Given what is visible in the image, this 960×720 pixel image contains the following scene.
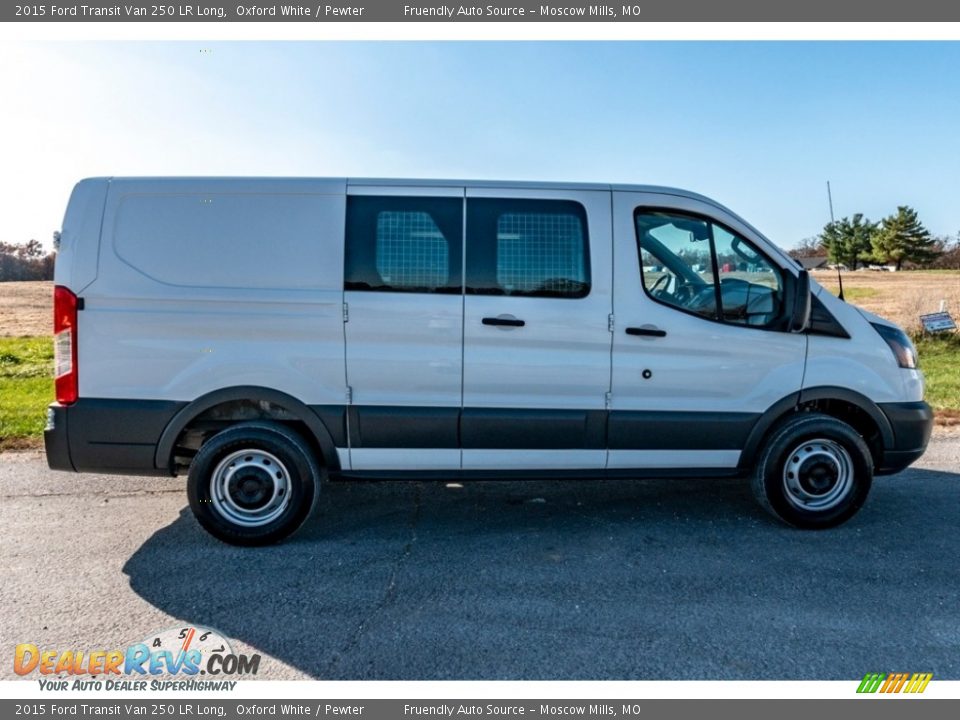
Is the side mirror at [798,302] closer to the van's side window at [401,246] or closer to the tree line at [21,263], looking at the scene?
the van's side window at [401,246]

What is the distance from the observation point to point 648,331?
3867 mm

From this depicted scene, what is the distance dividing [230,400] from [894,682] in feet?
12.3

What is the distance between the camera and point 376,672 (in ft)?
8.62

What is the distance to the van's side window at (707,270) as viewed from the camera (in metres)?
3.96

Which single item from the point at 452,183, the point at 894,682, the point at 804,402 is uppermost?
the point at 452,183

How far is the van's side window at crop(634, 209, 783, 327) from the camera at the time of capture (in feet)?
13.0

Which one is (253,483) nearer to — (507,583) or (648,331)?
(507,583)

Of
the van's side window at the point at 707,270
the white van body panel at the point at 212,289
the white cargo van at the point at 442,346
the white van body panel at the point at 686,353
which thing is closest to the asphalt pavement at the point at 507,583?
the white cargo van at the point at 442,346

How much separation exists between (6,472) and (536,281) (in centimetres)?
475

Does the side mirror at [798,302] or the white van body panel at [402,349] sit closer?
the white van body panel at [402,349]

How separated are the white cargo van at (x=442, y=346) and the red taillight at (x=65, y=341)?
1 cm

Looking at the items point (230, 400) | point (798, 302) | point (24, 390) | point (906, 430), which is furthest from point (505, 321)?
point (24, 390)

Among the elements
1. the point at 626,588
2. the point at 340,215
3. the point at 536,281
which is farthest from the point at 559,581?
the point at 340,215

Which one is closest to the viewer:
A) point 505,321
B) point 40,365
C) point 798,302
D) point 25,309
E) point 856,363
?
point 505,321
